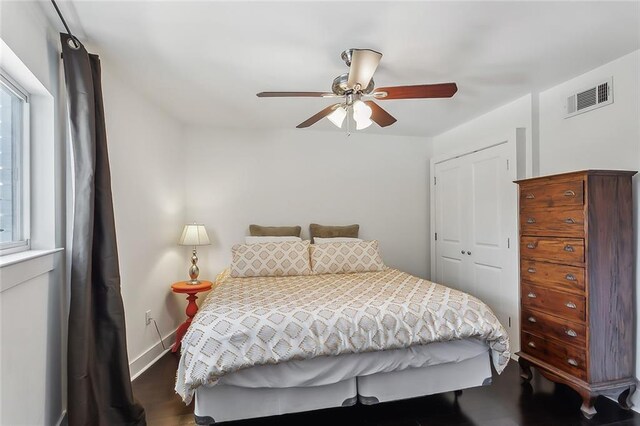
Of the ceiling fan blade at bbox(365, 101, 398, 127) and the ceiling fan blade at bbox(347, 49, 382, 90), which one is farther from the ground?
the ceiling fan blade at bbox(347, 49, 382, 90)

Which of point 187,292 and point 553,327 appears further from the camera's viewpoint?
point 187,292

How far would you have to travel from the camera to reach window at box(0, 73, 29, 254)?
5.14 feet

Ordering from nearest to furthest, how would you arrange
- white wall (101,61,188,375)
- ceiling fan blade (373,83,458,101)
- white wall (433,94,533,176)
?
ceiling fan blade (373,83,458,101) → white wall (101,61,188,375) → white wall (433,94,533,176)

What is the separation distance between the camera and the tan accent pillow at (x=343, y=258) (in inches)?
128

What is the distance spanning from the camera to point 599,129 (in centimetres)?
234

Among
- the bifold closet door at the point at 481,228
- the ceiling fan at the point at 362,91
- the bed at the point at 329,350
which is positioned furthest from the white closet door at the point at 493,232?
the ceiling fan at the point at 362,91

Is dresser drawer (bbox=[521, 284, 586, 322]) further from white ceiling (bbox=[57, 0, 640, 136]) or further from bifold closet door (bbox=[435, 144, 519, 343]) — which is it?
white ceiling (bbox=[57, 0, 640, 136])

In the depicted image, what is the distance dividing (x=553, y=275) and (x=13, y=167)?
3.28m

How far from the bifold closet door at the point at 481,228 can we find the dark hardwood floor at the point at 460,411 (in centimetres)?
71

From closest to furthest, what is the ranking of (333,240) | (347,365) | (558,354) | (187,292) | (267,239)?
(347,365)
(558,354)
(187,292)
(267,239)
(333,240)

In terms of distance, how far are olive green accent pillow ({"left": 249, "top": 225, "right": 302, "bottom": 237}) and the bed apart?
1465 mm

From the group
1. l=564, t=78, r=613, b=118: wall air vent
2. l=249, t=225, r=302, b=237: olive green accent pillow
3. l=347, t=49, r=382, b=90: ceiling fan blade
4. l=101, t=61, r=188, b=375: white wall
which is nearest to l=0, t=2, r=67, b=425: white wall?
l=101, t=61, r=188, b=375: white wall

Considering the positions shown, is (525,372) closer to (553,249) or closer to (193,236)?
(553,249)

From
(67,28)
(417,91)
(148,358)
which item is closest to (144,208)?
(148,358)
